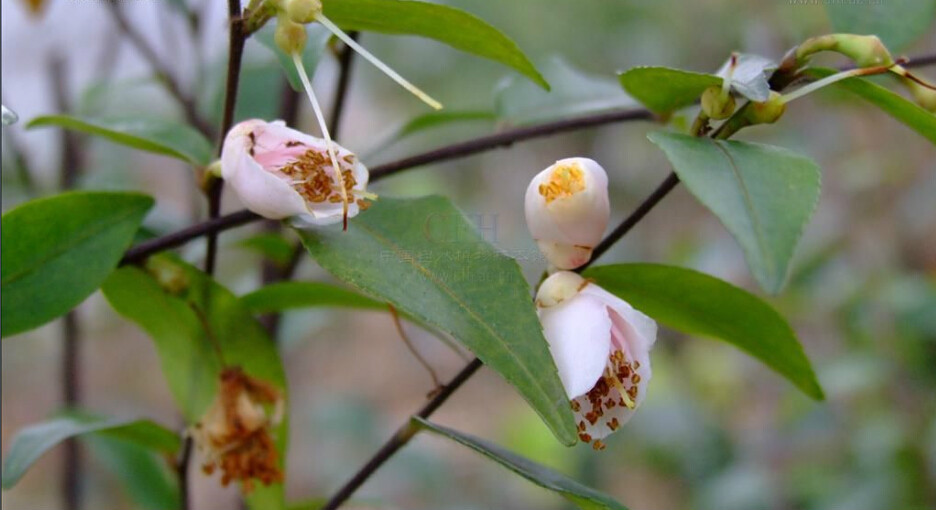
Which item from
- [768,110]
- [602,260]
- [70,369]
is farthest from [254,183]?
[602,260]

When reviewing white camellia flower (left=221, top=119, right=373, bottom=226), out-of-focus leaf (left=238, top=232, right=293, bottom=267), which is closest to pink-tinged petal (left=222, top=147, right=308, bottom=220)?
white camellia flower (left=221, top=119, right=373, bottom=226)

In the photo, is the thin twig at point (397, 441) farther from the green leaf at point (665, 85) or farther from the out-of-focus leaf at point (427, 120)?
the out-of-focus leaf at point (427, 120)

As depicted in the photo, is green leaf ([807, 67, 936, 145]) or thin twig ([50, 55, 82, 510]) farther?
thin twig ([50, 55, 82, 510])

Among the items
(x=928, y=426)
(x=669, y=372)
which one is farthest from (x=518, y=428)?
(x=928, y=426)

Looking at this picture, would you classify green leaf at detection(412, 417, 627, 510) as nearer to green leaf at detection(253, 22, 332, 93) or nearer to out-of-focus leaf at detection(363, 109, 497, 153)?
green leaf at detection(253, 22, 332, 93)

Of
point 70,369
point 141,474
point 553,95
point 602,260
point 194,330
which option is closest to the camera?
point 194,330

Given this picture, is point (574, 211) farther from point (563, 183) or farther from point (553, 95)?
point (553, 95)
